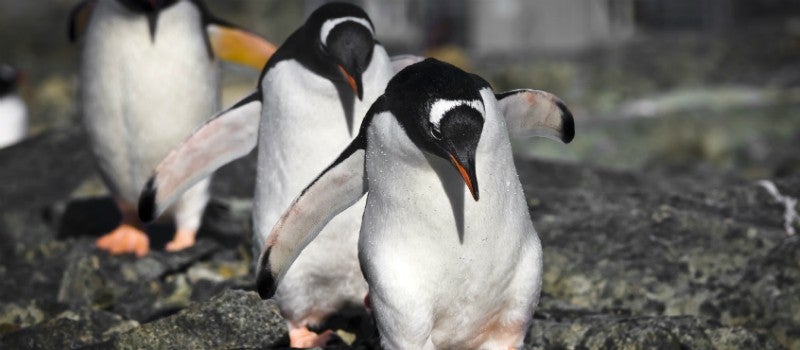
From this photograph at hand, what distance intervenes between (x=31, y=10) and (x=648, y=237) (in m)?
23.9

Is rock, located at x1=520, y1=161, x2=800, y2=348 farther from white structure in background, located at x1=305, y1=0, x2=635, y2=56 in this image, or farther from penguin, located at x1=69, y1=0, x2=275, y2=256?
white structure in background, located at x1=305, y1=0, x2=635, y2=56

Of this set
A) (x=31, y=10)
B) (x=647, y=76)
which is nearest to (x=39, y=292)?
(x=647, y=76)

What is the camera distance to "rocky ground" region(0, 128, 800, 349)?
14.7ft

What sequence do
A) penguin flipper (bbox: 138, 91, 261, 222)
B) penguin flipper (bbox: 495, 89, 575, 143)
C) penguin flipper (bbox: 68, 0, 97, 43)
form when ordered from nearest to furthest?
penguin flipper (bbox: 495, 89, 575, 143) < penguin flipper (bbox: 138, 91, 261, 222) < penguin flipper (bbox: 68, 0, 97, 43)

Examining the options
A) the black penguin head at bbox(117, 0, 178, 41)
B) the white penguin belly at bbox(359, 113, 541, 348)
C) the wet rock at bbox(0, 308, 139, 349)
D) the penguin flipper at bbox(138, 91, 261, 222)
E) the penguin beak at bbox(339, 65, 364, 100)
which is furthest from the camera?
the black penguin head at bbox(117, 0, 178, 41)

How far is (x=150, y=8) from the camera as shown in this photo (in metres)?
6.22

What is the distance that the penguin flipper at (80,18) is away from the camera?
7.13m

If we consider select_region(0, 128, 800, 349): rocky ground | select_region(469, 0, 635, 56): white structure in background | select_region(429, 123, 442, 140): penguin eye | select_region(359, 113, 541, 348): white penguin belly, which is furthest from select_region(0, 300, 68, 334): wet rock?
select_region(469, 0, 635, 56): white structure in background

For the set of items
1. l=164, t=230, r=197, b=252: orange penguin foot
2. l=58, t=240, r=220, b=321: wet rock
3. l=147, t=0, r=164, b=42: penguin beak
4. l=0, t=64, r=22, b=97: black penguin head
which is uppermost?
l=147, t=0, r=164, b=42: penguin beak

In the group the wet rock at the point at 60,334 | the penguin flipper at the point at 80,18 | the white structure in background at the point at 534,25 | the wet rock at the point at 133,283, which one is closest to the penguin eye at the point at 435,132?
the wet rock at the point at 60,334

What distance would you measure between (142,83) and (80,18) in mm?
1090

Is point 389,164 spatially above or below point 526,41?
above

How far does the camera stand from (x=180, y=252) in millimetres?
6156

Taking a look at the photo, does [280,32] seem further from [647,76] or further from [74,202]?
[74,202]
